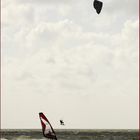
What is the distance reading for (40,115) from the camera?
17.1 meters

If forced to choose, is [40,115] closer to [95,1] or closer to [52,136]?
[52,136]

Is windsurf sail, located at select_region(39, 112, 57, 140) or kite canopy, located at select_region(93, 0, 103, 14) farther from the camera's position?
windsurf sail, located at select_region(39, 112, 57, 140)

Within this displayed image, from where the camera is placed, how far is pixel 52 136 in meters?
15.7

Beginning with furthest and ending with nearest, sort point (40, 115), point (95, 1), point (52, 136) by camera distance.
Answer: point (40, 115), point (52, 136), point (95, 1)

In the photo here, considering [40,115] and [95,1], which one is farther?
[40,115]

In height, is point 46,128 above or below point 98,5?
below

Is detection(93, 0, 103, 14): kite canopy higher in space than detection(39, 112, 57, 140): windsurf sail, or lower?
higher

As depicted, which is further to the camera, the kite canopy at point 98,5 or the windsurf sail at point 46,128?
the windsurf sail at point 46,128

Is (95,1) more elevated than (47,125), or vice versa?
(95,1)

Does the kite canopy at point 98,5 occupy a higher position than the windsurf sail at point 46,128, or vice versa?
the kite canopy at point 98,5

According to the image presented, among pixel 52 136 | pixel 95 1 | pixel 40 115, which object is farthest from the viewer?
pixel 40 115

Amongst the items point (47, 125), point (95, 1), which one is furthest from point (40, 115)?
point (95, 1)

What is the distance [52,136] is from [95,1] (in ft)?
14.6

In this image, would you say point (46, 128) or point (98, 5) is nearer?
point (98, 5)
